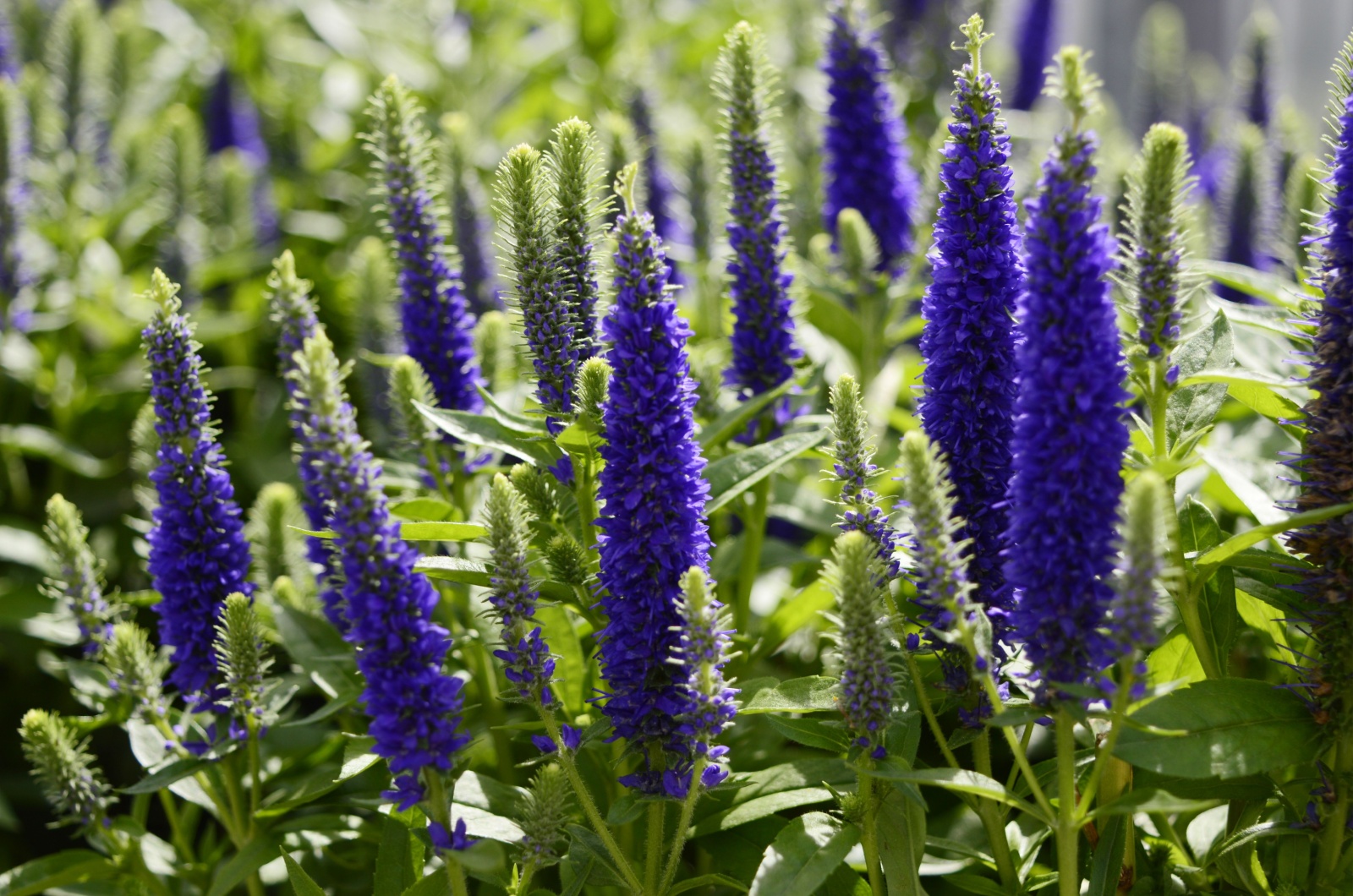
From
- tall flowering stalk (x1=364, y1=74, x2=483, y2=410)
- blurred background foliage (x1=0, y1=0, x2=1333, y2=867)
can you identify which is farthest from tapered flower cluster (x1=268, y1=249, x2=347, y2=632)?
blurred background foliage (x1=0, y1=0, x2=1333, y2=867)

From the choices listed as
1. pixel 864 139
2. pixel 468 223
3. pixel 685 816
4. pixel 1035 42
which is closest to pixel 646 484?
pixel 685 816

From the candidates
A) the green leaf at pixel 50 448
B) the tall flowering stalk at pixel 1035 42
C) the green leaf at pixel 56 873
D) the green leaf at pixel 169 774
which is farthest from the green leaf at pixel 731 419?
the tall flowering stalk at pixel 1035 42

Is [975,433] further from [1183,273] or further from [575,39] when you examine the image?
[575,39]

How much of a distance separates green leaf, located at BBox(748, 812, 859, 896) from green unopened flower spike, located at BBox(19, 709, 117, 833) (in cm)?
125

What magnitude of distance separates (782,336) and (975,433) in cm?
74

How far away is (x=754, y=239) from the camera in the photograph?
7.70 feet

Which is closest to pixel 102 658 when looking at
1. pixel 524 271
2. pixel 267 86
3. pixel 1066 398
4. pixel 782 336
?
pixel 524 271

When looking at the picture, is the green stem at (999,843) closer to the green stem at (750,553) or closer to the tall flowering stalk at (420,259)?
the green stem at (750,553)

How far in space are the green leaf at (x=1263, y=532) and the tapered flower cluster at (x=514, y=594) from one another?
0.98 m

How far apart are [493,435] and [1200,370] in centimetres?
117

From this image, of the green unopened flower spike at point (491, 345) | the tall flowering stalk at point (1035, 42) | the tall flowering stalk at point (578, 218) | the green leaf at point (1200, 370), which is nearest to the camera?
the tall flowering stalk at point (578, 218)

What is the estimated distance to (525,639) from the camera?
168 centimetres

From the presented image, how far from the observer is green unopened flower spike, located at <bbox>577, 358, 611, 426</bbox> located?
170 cm

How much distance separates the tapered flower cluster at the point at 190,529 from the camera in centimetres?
199
